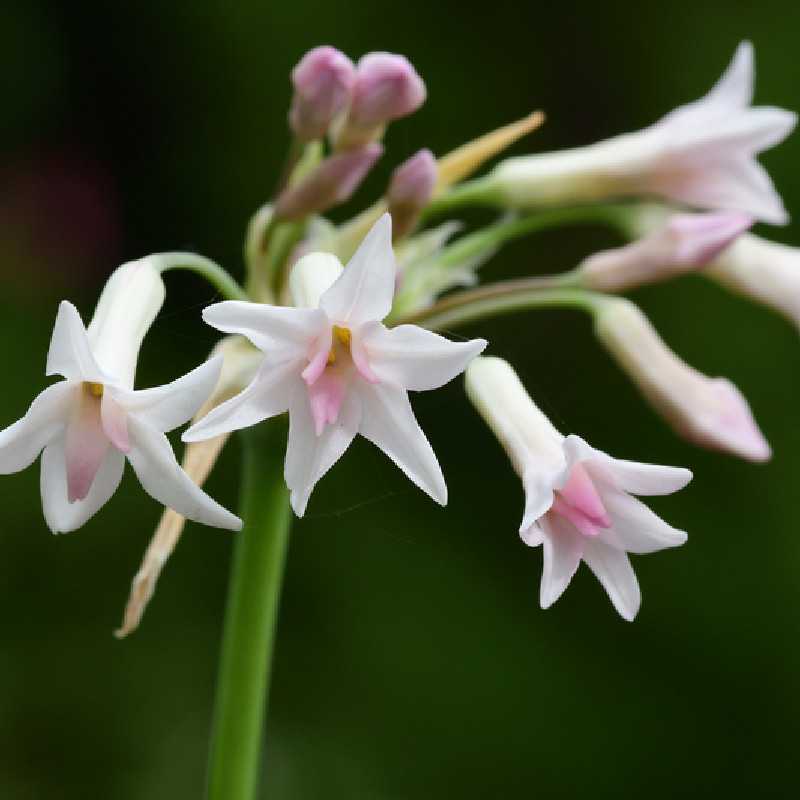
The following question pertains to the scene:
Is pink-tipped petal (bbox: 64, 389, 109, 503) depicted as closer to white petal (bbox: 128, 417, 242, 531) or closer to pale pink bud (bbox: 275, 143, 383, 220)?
white petal (bbox: 128, 417, 242, 531)

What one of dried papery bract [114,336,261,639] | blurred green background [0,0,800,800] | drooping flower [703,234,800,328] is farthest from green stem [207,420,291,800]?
blurred green background [0,0,800,800]

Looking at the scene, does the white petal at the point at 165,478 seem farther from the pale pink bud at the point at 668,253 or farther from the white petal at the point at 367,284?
the pale pink bud at the point at 668,253

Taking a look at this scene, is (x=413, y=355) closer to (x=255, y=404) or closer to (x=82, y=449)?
(x=255, y=404)

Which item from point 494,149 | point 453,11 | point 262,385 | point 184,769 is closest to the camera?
point 262,385

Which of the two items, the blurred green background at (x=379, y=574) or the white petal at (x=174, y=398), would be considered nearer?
the white petal at (x=174, y=398)

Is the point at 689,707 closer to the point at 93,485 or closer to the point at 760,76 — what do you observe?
the point at 760,76

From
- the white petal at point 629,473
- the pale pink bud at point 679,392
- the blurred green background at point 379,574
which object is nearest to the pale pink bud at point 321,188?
the pale pink bud at point 679,392

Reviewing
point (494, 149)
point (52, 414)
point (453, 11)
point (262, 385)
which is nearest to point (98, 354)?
point (52, 414)

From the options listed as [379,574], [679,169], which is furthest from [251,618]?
[379,574]
